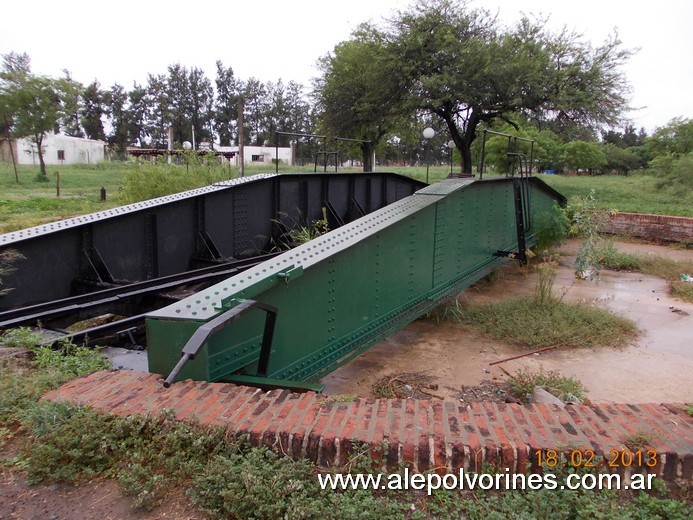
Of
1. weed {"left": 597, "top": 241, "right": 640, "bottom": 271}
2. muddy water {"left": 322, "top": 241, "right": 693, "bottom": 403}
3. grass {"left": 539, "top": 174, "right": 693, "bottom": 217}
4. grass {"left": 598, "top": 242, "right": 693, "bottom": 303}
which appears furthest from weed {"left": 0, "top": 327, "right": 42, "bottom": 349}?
grass {"left": 539, "top": 174, "right": 693, "bottom": 217}

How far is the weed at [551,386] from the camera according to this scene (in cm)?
471

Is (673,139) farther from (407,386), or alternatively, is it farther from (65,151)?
(65,151)

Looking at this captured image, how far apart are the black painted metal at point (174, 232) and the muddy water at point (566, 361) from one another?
104 inches

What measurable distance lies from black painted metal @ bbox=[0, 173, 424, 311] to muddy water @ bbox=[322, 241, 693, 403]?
2634mm

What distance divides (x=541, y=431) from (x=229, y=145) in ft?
272

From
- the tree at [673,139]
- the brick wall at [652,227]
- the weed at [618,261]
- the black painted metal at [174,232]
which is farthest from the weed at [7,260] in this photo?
the tree at [673,139]

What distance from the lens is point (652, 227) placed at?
49.9ft

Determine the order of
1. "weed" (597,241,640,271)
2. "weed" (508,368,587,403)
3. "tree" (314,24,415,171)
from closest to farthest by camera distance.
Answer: "weed" (508,368,587,403)
"weed" (597,241,640,271)
"tree" (314,24,415,171)

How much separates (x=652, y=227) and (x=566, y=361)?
11.2 m

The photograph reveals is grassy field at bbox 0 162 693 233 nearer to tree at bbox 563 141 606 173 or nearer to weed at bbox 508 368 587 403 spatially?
weed at bbox 508 368 587 403

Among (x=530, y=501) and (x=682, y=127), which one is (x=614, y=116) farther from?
(x=530, y=501)

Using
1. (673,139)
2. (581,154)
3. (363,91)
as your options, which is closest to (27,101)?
(363,91)

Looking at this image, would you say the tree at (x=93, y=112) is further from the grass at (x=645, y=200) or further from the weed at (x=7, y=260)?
the weed at (x=7, y=260)

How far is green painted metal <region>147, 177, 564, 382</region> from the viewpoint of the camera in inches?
122
